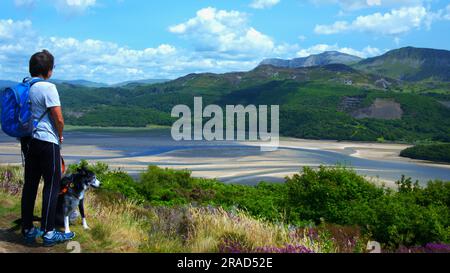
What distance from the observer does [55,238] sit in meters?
6.67

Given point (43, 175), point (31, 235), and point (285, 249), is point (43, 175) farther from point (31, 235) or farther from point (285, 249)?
point (285, 249)

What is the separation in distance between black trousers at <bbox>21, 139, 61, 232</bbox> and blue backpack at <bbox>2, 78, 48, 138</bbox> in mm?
191

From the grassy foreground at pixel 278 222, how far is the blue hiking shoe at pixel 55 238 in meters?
0.25

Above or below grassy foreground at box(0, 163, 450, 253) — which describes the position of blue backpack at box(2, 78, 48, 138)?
above

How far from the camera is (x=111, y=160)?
233 ft

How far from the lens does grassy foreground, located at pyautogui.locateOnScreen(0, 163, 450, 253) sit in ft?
23.0

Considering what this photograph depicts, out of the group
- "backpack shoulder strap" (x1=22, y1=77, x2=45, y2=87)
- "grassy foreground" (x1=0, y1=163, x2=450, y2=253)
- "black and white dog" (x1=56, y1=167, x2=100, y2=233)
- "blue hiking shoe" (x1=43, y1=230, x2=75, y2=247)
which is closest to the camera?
"backpack shoulder strap" (x1=22, y1=77, x2=45, y2=87)

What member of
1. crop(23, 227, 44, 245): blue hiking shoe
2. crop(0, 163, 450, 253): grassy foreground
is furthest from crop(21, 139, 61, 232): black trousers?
crop(0, 163, 450, 253): grassy foreground

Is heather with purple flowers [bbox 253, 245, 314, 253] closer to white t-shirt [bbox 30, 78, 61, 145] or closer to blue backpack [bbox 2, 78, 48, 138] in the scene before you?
white t-shirt [bbox 30, 78, 61, 145]

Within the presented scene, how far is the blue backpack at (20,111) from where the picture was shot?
6.40 metres

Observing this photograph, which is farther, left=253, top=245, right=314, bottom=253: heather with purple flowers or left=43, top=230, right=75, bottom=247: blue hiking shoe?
left=43, top=230, right=75, bottom=247: blue hiking shoe

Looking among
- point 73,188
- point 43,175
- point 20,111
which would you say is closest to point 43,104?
point 20,111

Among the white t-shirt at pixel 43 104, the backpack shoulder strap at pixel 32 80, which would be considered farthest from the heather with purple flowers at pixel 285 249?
the backpack shoulder strap at pixel 32 80

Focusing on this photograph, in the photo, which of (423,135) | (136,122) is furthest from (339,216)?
(136,122)
